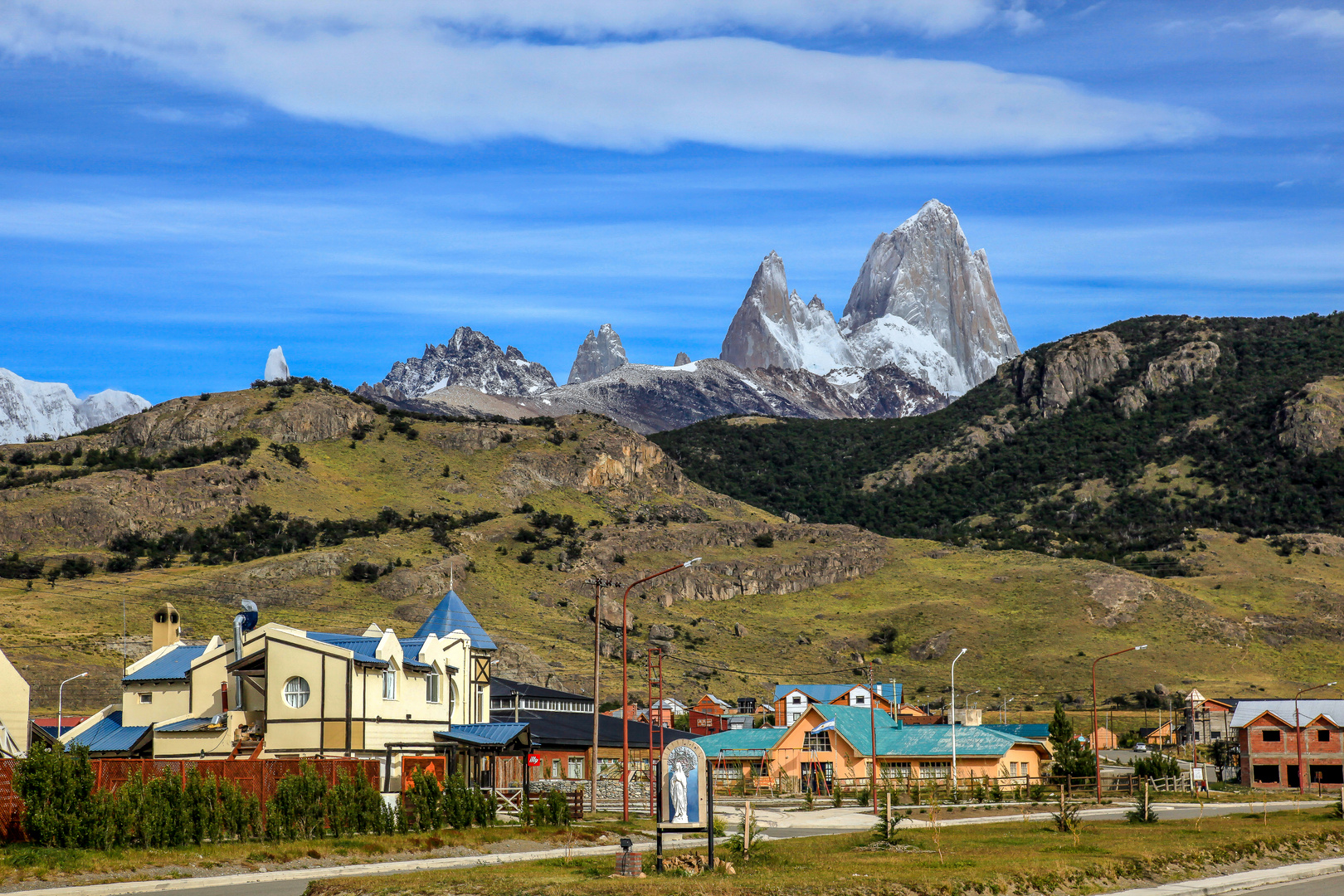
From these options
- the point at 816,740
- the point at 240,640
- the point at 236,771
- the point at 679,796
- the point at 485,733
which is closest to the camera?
the point at 679,796

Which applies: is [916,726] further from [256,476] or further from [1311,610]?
[256,476]

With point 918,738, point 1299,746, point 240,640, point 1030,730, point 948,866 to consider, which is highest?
point 240,640

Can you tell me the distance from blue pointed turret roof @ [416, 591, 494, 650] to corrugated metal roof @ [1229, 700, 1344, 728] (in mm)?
52051

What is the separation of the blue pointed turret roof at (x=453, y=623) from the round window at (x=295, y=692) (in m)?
15.8

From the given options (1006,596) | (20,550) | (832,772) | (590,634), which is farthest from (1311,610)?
(20,550)

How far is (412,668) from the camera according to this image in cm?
6038

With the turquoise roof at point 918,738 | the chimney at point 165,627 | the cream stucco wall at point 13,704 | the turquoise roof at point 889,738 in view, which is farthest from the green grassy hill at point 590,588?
the cream stucco wall at point 13,704

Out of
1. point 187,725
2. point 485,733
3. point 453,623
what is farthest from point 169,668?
point 453,623

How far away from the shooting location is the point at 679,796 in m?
34.3

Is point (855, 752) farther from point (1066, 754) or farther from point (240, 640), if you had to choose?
point (240, 640)

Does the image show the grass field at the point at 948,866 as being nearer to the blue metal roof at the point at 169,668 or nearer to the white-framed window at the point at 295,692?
the white-framed window at the point at 295,692

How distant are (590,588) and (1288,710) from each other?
9038 cm

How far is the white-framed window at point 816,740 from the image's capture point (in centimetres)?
9212

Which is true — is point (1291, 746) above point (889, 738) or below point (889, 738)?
below
